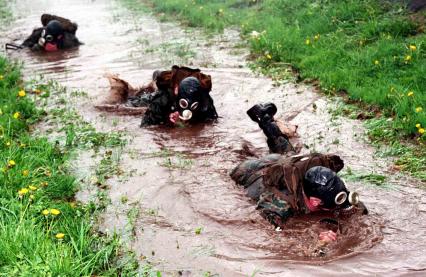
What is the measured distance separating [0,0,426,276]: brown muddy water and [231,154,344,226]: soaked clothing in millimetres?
117

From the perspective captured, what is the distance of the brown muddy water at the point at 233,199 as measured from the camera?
4172mm

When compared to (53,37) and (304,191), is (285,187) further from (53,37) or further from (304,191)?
(53,37)

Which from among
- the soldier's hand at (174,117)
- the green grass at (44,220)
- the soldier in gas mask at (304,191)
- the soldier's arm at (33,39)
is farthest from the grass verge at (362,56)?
the soldier's arm at (33,39)

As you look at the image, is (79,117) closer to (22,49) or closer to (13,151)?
(13,151)

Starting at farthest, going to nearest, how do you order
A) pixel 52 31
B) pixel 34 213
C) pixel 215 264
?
pixel 52 31, pixel 34 213, pixel 215 264

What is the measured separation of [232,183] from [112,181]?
130 centimetres

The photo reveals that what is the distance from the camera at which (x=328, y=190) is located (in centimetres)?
452

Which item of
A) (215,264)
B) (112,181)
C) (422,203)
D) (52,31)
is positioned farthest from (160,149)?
(52,31)

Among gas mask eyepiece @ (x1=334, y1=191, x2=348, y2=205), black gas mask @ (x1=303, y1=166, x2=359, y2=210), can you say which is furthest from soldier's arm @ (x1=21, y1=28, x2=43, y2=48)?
gas mask eyepiece @ (x1=334, y1=191, x2=348, y2=205)

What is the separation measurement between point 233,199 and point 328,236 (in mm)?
1166

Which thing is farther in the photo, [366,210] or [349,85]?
[349,85]

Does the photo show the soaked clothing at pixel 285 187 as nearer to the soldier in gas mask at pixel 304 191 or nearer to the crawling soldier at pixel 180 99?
the soldier in gas mask at pixel 304 191

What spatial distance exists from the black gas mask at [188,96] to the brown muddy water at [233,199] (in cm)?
32

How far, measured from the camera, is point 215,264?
4133 millimetres
